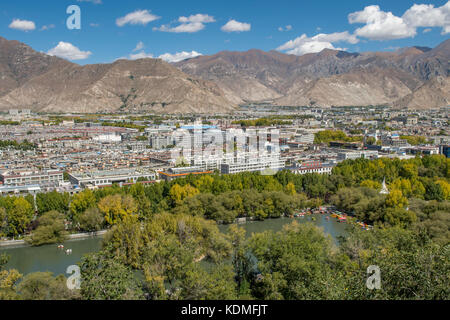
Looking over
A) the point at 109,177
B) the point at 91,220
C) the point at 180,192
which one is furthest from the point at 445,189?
the point at 109,177

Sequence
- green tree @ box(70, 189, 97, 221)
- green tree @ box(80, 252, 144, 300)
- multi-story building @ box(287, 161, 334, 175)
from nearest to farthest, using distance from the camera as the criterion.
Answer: green tree @ box(80, 252, 144, 300) < green tree @ box(70, 189, 97, 221) < multi-story building @ box(287, 161, 334, 175)

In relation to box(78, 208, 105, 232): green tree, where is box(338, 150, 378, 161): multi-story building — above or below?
above

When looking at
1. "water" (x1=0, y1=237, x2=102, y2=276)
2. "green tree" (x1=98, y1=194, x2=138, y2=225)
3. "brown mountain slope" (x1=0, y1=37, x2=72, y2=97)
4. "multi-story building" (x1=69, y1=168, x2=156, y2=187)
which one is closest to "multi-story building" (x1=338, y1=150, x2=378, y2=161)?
"multi-story building" (x1=69, y1=168, x2=156, y2=187)

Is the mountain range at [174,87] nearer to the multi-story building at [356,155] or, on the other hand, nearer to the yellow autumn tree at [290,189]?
the multi-story building at [356,155]

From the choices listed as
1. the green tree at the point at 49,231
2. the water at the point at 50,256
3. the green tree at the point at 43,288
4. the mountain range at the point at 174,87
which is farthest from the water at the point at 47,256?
the mountain range at the point at 174,87

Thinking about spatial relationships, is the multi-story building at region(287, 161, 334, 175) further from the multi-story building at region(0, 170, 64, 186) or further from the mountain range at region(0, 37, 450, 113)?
the mountain range at region(0, 37, 450, 113)

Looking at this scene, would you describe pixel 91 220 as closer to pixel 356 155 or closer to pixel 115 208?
pixel 115 208
